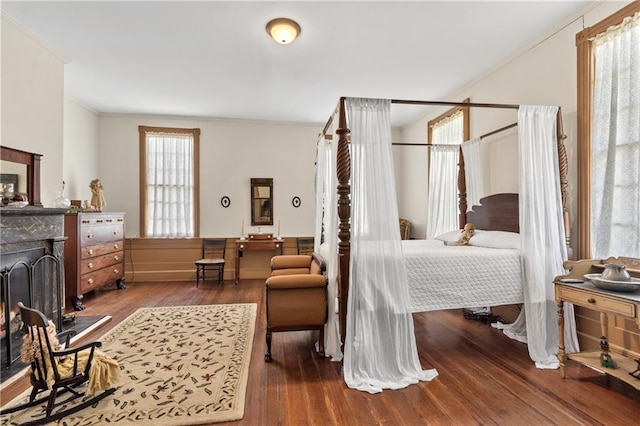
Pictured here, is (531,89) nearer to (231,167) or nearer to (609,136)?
(609,136)

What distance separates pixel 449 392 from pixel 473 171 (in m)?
2.79

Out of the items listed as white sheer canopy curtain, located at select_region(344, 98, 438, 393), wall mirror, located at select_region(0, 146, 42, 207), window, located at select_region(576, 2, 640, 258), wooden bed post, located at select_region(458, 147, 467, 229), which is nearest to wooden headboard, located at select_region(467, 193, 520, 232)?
wooden bed post, located at select_region(458, 147, 467, 229)

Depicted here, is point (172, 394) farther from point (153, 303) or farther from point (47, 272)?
point (153, 303)

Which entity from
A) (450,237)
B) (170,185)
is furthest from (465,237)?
(170,185)

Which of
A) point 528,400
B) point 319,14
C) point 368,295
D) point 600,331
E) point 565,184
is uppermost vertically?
point 319,14

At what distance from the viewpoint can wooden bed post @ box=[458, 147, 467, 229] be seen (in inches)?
168

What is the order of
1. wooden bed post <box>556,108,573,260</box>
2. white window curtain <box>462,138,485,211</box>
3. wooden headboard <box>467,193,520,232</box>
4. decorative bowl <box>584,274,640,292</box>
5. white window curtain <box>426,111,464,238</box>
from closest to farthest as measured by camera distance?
decorative bowl <box>584,274,640,292</box> < wooden bed post <box>556,108,573,260</box> < wooden headboard <box>467,193,520,232</box> < white window curtain <box>462,138,485,211</box> < white window curtain <box>426,111,464,238</box>

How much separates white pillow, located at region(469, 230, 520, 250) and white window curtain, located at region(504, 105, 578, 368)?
182 mm

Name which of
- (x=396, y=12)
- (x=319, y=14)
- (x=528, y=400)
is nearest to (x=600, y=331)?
(x=528, y=400)

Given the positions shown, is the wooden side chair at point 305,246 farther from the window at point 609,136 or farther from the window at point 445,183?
the window at point 609,136

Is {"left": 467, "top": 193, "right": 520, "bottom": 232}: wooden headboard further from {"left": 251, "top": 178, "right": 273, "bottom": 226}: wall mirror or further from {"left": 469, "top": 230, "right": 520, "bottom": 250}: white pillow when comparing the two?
{"left": 251, "top": 178, "right": 273, "bottom": 226}: wall mirror

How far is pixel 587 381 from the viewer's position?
237cm

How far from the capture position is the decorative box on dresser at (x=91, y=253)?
410cm

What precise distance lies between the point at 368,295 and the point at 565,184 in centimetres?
209
